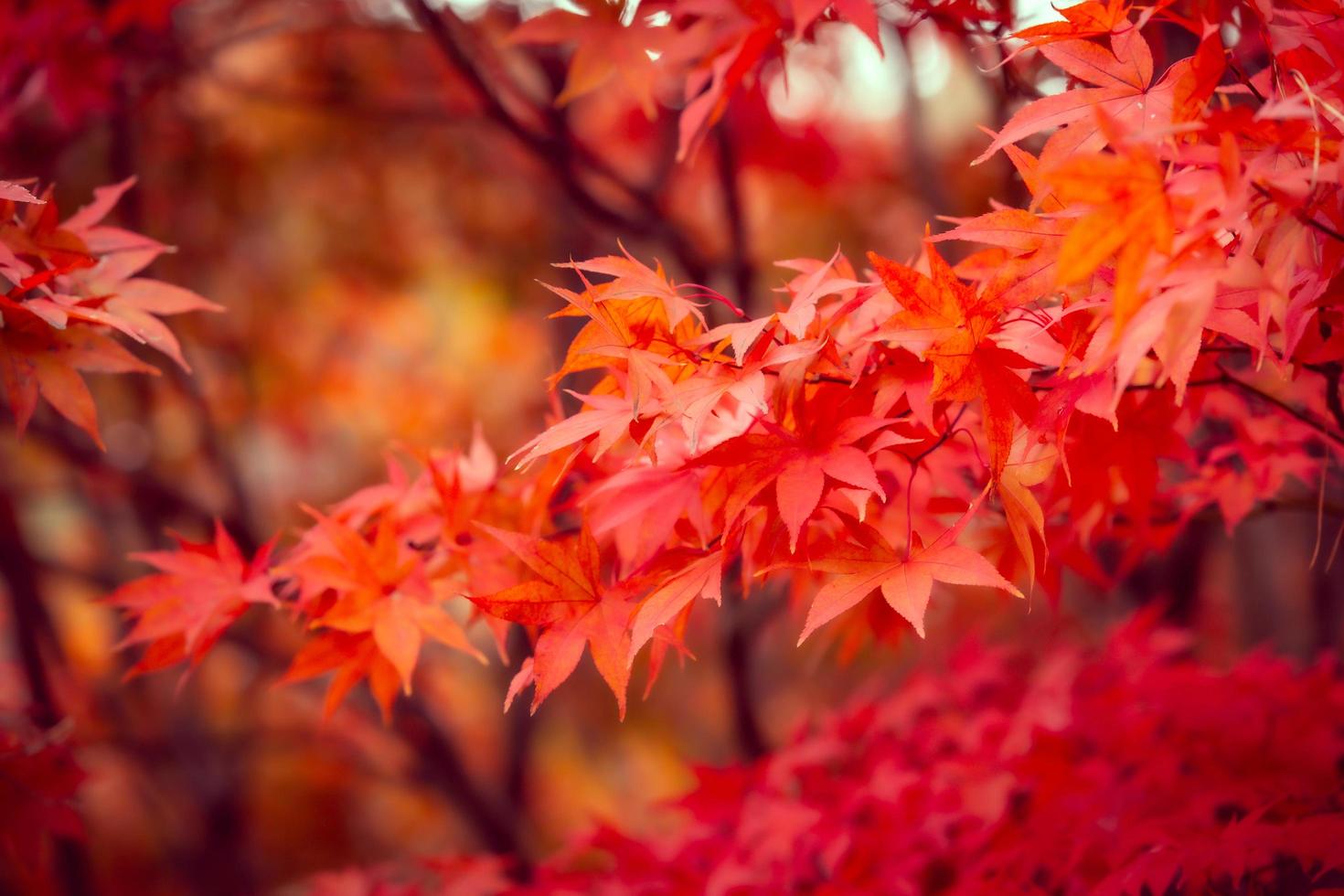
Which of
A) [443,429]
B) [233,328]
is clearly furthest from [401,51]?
[443,429]

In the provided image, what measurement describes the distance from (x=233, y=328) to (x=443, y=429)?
3.20 ft

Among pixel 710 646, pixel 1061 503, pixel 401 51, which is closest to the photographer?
pixel 1061 503

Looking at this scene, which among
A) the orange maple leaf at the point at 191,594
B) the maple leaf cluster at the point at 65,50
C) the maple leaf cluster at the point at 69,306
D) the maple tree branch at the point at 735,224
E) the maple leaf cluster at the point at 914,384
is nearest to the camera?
the maple leaf cluster at the point at 914,384

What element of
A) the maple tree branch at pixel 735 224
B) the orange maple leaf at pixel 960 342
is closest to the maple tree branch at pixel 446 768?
the maple tree branch at pixel 735 224

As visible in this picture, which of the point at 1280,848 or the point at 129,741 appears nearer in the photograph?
the point at 1280,848

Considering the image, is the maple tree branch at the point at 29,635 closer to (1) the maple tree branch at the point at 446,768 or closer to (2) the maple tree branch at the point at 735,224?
(1) the maple tree branch at the point at 446,768

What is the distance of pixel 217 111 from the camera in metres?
3.74

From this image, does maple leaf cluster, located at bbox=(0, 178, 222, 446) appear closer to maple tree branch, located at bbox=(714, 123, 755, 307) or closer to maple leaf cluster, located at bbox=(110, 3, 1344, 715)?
maple leaf cluster, located at bbox=(110, 3, 1344, 715)

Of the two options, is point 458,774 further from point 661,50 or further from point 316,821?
point 316,821

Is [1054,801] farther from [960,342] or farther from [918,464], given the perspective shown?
[960,342]

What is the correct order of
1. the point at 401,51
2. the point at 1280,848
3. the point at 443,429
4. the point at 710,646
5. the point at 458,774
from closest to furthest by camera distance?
1. the point at 1280,848
2. the point at 458,774
3. the point at 401,51
4. the point at 443,429
5. the point at 710,646

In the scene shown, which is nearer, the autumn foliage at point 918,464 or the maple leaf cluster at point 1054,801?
the autumn foliage at point 918,464

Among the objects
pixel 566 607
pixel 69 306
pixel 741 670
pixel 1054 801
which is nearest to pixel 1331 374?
pixel 1054 801

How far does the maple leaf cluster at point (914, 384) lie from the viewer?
0.67 meters
